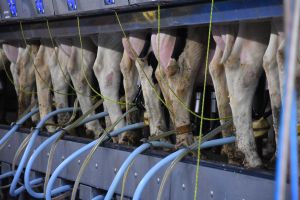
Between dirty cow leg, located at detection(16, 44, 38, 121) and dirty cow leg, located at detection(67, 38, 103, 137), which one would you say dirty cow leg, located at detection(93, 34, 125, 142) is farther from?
dirty cow leg, located at detection(16, 44, 38, 121)

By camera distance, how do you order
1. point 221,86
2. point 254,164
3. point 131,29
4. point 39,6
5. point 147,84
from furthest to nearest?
1. point 39,6
2. point 147,84
3. point 131,29
4. point 221,86
5. point 254,164

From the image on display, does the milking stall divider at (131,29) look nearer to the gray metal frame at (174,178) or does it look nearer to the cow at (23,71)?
the gray metal frame at (174,178)

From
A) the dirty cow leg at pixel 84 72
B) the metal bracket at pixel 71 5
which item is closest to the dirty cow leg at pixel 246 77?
the metal bracket at pixel 71 5

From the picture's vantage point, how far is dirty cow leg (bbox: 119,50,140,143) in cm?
346

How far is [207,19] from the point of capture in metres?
2.44

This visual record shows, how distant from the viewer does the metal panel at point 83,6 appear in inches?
116

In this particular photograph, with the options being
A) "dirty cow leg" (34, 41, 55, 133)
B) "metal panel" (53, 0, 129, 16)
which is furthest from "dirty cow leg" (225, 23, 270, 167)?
"dirty cow leg" (34, 41, 55, 133)

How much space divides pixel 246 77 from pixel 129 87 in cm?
102

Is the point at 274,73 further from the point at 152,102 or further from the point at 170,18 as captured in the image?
the point at 152,102

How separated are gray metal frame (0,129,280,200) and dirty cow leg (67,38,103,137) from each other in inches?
12.9

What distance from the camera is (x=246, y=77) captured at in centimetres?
263

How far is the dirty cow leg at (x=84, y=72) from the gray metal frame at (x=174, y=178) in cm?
33

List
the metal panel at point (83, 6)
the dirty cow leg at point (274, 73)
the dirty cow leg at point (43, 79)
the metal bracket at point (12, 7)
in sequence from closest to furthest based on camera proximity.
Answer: the dirty cow leg at point (274, 73)
the metal panel at point (83, 6)
the metal bracket at point (12, 7)
the dirty cow leg at point (43, 79)

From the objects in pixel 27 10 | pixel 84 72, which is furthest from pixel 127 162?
pixel 27 10
